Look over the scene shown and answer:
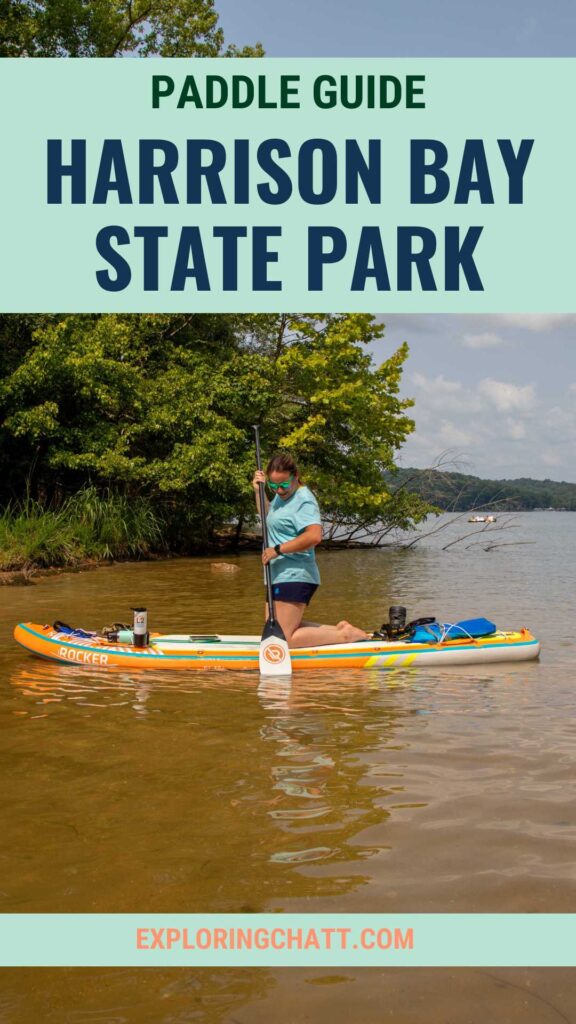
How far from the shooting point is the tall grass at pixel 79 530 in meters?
16.8

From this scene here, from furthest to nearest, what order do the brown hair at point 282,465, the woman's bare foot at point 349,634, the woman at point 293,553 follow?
the woman's bare foot at point 349,634
the woman at point 293,553
the brown hair at point 282,465

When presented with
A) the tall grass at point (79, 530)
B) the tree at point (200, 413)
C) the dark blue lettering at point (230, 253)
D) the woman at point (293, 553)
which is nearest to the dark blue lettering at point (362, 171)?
the dark blue lettering at point (230, 253)

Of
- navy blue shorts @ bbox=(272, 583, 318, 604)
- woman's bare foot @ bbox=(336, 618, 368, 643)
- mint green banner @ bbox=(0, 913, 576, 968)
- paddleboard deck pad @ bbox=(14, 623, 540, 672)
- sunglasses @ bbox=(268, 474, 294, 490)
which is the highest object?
sunglasses @ bbox=(268, 474, 294, 490)

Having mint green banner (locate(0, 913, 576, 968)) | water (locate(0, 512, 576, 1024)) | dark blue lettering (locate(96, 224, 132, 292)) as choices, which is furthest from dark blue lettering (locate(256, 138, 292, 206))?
mint green banner (locate(0, 913, 576, 968))

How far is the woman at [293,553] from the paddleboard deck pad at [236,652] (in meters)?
0.18

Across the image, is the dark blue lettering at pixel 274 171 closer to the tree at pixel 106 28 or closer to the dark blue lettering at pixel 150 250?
the dark blue lettering at pixel 150 250

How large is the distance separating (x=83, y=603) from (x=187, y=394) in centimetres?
1014

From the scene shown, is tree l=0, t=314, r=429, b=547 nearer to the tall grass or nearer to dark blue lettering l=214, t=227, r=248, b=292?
the tall grass

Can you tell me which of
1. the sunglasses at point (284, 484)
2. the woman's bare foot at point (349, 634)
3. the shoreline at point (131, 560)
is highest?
the sunglasses at point (284, 484)

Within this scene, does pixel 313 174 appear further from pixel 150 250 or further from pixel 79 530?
pixel 79 530

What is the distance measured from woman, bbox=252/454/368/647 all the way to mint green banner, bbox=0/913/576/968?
4.59 m

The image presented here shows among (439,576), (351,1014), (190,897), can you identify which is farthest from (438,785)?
(439,576)

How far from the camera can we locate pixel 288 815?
4.20 meters

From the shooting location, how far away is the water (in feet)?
9.20
